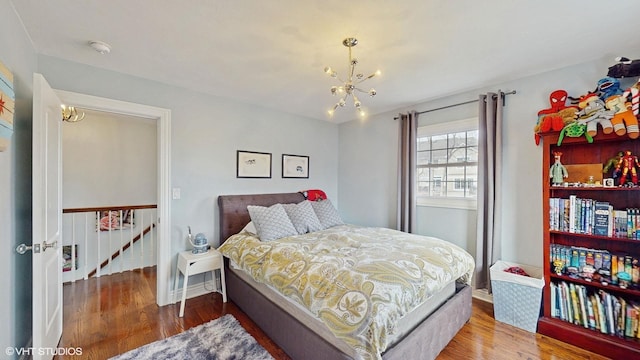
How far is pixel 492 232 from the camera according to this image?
2.77 metres

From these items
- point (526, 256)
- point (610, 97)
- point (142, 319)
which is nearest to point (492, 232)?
point (526, 256)

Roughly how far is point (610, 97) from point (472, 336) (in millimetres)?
2225

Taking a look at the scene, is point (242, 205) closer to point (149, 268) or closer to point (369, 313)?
point (149, 268)

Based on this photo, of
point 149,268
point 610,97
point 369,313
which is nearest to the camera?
point 369,313

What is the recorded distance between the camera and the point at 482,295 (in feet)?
9.62

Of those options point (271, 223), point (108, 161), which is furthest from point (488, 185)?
point (108, 161)

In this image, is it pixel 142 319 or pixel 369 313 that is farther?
pixel 142 319

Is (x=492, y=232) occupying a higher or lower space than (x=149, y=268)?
higher

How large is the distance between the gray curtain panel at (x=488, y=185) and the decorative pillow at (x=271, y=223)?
207 cm

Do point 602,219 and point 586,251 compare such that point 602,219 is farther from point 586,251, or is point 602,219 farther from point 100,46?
point 100,46

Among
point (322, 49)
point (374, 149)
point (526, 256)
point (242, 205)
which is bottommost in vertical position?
point (526, 256)

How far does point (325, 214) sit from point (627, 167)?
2.81 metres

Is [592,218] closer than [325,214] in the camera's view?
Yes

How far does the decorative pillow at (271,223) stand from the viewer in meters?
2.76
